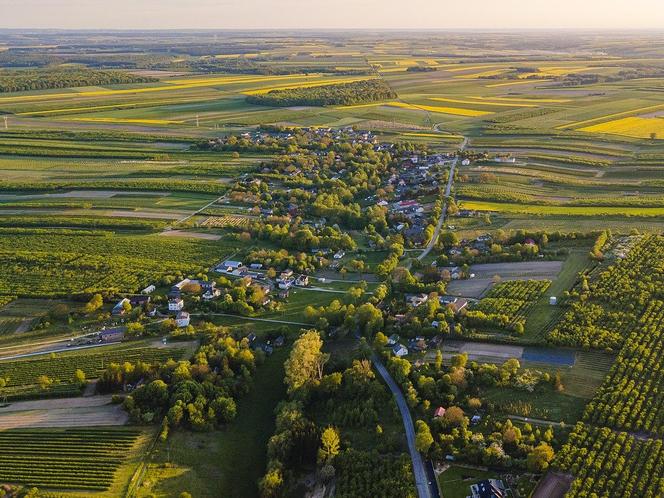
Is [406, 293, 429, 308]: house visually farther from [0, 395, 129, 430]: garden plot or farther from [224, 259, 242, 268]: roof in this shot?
[0, 395, 129, 430]: garden plot

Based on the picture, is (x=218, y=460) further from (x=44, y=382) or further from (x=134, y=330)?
(x=134, y=330)

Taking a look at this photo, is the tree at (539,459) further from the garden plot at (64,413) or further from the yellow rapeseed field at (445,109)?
the yellow rapeseed field at (445,109)

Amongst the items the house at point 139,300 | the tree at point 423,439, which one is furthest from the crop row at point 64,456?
the tree at point 423,439

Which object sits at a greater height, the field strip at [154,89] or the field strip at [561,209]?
the field strip at [154,89]

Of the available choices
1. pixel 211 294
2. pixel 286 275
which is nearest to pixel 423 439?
pixel 211 294

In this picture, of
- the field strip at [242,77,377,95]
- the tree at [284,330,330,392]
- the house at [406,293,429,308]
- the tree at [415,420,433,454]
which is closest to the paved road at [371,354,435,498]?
the tree at [415,420,433,454]

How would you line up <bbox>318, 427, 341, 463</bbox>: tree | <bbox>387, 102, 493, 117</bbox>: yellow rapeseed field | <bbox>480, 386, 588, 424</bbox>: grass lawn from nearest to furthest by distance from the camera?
<bbox>318, 427, 341, 463</bbox>: tree
<bbox>480, 386, 588, 424</bbox>: grass lawn
<bbox>387, 102, 493, 117</bbox>: yellow rapeseed field
